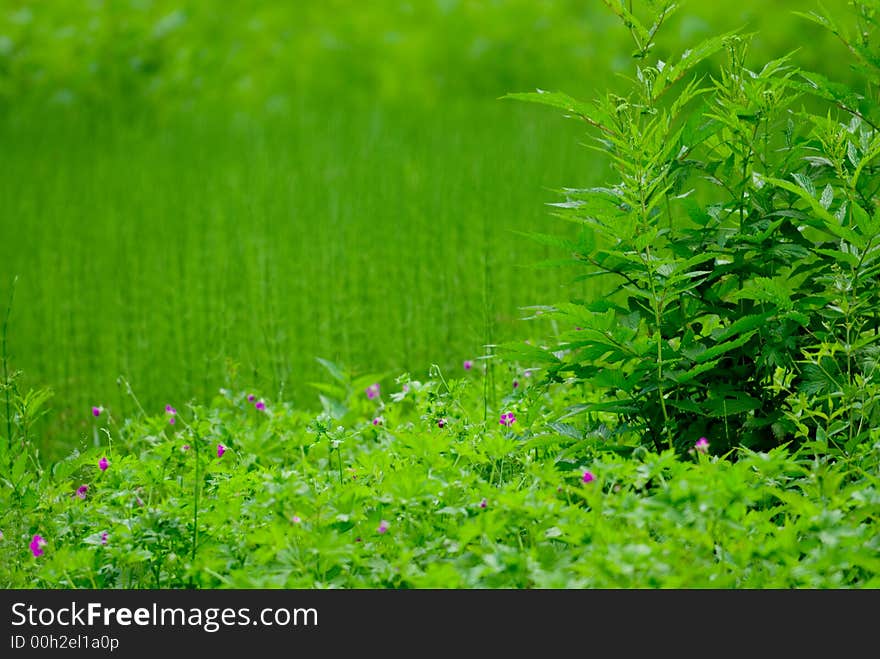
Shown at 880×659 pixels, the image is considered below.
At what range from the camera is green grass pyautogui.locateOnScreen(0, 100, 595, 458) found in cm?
473

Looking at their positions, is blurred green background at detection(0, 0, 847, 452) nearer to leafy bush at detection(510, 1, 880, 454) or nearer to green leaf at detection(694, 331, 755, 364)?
leafy bush at detection(510, 1, 880, 454)

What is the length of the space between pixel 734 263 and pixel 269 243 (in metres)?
3.68

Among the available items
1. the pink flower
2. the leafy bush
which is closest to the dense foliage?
the pink flower

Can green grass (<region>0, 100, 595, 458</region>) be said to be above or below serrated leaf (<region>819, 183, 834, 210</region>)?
above

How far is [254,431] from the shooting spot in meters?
3.42

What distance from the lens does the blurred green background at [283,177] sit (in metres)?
4.84

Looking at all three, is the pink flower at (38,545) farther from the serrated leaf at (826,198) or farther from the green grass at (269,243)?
the serrated leaf at (826,198)

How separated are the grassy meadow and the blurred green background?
0.11 feet

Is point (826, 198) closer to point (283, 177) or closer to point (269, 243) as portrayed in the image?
point (269, 243)

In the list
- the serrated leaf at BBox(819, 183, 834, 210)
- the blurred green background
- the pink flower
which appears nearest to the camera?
the pink flower

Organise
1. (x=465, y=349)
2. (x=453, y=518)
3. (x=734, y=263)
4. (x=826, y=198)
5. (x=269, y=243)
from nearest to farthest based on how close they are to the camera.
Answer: (x=453, y=518)
(x=826, y=198)
(x=734, y=263)
(x=465, y=349)
(x=269, y=243)

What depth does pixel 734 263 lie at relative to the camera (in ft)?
9.37

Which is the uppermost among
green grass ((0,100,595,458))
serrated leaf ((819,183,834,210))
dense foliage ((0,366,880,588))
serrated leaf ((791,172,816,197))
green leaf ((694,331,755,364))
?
green grass ((0,100,595,458))

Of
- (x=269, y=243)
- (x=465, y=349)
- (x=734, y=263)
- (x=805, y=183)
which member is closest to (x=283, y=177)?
(x=269, y=243)
